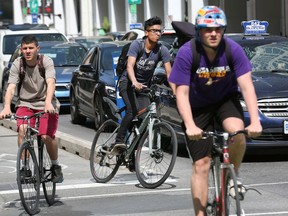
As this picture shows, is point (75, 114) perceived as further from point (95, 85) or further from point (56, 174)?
→ point (56, 174)

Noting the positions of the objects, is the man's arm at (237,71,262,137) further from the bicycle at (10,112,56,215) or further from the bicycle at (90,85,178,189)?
the bicycle at (90,85,178,189)

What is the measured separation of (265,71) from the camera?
Answer: 520 inches

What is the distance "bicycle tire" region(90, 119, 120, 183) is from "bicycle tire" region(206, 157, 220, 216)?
3.81m

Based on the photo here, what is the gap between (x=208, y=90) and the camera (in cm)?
700

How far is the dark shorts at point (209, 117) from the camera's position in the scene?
7016mm

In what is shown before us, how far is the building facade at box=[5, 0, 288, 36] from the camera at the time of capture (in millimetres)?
41438

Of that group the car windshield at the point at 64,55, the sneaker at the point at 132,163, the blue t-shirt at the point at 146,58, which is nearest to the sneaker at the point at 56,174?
the sneaker at the point at 132,163

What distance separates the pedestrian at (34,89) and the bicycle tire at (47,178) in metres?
0.07

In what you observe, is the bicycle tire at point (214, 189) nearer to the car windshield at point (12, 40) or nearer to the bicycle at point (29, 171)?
the bicycle at point (29, 171)

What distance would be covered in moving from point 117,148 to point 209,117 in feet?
12.5

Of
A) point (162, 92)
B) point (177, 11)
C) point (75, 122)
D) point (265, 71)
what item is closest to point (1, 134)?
point (75, 122)

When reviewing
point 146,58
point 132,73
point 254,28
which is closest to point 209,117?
point 132,73

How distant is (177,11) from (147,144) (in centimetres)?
3705

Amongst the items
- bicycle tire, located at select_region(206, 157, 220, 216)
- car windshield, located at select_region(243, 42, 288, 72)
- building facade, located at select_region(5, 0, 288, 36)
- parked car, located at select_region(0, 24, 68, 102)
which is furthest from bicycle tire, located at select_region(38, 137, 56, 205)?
building facade, located at select_region(5, 0, 288, 36)
